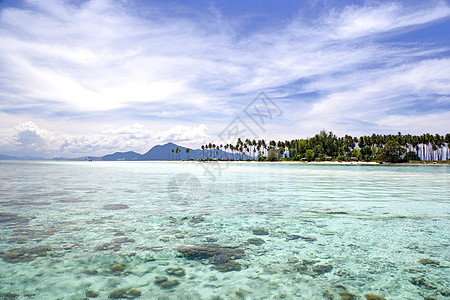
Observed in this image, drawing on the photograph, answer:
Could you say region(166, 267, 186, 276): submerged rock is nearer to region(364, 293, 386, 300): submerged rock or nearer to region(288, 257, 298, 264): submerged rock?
region(288, 257, 298, 264): submerged rock

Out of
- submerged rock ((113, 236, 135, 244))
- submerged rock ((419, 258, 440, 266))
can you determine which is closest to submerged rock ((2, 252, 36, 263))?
submerged rock ((113, 236, 135, 244))

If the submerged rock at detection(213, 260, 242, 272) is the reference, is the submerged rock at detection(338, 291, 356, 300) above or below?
above

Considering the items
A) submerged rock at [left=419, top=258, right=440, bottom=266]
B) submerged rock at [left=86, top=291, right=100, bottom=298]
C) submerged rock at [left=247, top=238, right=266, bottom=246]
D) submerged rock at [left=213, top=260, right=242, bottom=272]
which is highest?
submerged rock at [left=419, top=258, right=440, bottom=266]

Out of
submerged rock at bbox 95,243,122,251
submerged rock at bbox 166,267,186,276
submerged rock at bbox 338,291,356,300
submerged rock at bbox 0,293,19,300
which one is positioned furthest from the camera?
submerged rock at bbox 95,243,122,251

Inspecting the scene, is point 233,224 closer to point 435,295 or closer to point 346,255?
point 346,255

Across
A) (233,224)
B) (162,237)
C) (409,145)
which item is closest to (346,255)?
(233,224)

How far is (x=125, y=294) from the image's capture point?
16.7 feet

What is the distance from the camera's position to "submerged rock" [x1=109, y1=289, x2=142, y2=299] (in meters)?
4.99

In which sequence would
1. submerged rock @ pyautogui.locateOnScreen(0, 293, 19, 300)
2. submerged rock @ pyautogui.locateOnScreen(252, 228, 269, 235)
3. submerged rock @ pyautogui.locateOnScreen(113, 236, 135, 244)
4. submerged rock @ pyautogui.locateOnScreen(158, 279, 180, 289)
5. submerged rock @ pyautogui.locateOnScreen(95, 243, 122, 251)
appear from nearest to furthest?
submerged rock @ pyautogui.locateOnScreen(0, 293, 19, 300)
submerged rock @ pyautogui.locateOnScreen(158, 279, 180, 289)
submerged rock @ pyautogui.locateOnScreen(95, 243, 122, 251)
submerged rock @ pyautogui.locateOnScreen(113, 236, 135, 244)
submerged rock @ pyautogui.locateOnScreen(252, 228, 269, 235)

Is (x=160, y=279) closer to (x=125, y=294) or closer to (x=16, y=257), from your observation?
(x=125, y=294)

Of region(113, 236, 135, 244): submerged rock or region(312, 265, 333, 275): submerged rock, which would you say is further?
region(113, 236, 135, 244): submerged rock

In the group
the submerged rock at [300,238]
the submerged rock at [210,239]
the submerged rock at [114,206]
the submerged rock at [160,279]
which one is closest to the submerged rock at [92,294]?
the submerged rock at [160,279]

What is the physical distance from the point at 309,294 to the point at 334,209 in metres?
9.32

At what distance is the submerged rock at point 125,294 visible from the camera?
197 inches
